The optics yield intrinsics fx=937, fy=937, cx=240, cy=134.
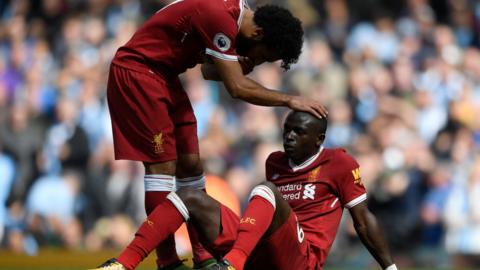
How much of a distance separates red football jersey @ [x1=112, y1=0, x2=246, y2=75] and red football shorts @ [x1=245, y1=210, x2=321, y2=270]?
1.15 meters

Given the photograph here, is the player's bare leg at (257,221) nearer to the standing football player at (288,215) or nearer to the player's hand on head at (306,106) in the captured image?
the standing football player at (288,215)

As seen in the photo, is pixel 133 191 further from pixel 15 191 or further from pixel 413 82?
pixel 413 82

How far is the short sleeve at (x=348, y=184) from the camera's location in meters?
5.90

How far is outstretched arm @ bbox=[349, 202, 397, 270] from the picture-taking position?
232 inches

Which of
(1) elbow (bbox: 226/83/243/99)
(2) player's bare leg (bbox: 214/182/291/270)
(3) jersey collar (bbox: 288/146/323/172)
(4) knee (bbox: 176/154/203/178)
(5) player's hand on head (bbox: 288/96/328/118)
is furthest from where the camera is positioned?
(4) knee (bbox: 176/154/203/178)

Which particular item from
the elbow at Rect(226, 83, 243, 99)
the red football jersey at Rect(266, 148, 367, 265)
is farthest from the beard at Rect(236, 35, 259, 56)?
the red football jersey at Rect(266, 148, 367, 265)

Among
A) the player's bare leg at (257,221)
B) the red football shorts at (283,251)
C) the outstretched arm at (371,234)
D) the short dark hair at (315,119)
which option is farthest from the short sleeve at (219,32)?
the outstretched arm at (371,234)

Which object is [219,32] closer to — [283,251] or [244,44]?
[244,44]

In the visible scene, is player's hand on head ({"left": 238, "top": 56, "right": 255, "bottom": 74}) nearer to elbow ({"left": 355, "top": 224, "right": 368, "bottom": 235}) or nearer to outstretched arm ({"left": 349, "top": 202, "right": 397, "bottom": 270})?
outstretched arm ({"left": 349, "top": 202, "right": 397, "bottom": 270})

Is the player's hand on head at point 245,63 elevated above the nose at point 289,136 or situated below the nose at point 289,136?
above

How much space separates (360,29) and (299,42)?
7.17 meters

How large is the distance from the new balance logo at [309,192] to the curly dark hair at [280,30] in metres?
0.84

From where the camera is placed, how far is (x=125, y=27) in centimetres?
1296

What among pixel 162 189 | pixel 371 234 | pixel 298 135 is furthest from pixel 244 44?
pixel 371 234
